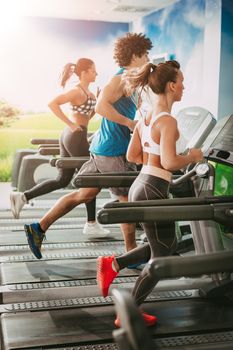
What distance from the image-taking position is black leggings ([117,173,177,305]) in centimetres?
243

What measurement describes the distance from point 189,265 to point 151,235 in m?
1.04

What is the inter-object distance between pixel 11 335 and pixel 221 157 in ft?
4.90

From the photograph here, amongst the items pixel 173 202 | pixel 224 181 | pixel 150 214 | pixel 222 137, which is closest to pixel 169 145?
pixel 173 202

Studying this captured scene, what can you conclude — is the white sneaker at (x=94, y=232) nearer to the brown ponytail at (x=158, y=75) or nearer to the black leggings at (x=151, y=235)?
the black leggings at (x=151, y=235)

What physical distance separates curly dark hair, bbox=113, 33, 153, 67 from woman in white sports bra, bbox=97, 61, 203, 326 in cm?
70

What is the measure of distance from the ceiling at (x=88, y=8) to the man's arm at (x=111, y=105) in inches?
166

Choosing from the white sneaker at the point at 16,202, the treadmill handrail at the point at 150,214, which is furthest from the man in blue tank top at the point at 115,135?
the white sneaker at the point at 16,202

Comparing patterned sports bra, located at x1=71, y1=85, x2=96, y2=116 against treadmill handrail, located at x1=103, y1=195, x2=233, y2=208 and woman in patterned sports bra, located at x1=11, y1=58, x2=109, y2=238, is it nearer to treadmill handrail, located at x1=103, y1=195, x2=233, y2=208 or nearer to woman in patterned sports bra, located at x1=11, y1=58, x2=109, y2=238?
woman in patterned sports bra, located at x1=11, y1=58, x2=109, y2=238

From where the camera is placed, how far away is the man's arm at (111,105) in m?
3.41

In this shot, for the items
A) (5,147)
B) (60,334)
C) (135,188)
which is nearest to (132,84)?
(135,188)

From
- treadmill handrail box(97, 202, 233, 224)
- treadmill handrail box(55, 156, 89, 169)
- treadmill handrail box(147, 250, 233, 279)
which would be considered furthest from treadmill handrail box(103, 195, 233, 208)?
treadmill handrail box(55, 156, 89, 169)

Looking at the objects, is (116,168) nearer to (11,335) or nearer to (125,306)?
(11,335)

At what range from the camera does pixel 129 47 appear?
3.36m

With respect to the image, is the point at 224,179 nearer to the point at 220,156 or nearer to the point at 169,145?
the point at 220,156
